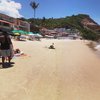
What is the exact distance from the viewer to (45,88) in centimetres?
745

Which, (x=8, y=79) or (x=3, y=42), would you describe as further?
(x=3, y=42)

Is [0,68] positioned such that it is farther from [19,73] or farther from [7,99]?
[7,99]

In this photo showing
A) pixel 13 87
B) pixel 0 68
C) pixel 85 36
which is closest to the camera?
pixel 13 87

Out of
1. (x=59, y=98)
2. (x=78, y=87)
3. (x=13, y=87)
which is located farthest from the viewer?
(x=78, y=87)

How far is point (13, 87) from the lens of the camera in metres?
7.26

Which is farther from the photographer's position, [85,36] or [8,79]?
[85,36]

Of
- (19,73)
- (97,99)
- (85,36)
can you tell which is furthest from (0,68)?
(85,36)

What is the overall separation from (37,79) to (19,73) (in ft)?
3.50

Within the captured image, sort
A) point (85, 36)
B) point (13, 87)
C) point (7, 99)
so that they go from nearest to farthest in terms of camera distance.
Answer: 1. point (7, 99)
2. point (13, 87)
3. point (85, 36)

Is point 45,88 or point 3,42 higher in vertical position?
point 3,42

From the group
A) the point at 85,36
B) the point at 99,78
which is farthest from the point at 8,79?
the point at 85,36

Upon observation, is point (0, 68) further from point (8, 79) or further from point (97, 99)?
point (97, 99)

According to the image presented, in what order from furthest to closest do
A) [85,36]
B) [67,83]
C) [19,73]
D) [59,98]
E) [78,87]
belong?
[85,36] → [19,73] → [67,83] → [78,87] → [59,98]

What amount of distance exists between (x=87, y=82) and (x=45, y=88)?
6.58 ft
